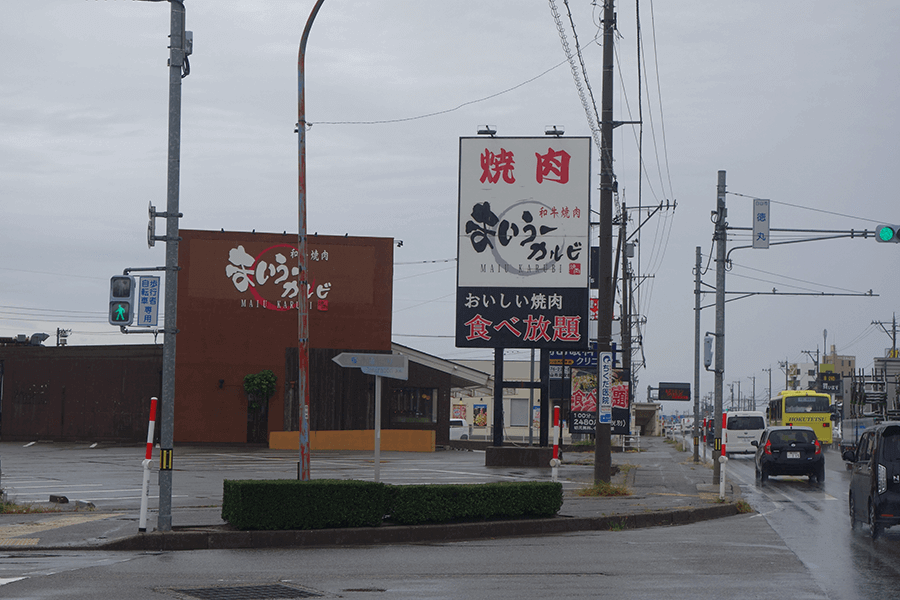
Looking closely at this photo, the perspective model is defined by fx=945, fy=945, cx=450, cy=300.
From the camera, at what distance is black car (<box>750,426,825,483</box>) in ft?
88.9

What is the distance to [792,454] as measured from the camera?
1072 inches

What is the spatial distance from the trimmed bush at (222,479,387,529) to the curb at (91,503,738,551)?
0.65 ft

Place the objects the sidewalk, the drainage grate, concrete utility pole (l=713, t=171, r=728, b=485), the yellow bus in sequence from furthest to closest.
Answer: the yellow bus
concrete utility pole (l=713, t=171, r=728, b=485)
the sidewalk
the drainage grate

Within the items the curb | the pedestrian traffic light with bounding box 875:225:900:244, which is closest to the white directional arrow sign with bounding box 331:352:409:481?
the curb

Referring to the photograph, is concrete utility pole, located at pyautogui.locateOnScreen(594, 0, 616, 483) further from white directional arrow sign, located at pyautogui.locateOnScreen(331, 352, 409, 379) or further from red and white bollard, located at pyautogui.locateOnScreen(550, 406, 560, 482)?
white directional arrow sign, located at pyautogui.locateOnScreen(331, 352, 409, 379)

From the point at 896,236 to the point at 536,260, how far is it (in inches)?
393

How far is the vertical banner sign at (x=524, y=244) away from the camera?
2853 centimetres

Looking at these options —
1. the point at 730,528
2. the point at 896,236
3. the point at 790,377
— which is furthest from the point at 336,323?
the point at 790,377

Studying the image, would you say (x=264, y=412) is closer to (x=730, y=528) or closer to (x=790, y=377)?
(x=730, y=528)

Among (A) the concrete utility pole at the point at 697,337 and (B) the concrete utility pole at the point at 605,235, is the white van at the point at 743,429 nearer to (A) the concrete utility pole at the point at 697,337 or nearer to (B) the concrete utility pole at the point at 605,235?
(A) the concrete utility pole at the point at 697,337

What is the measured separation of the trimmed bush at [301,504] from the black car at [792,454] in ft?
56.6

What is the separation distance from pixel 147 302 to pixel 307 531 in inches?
155

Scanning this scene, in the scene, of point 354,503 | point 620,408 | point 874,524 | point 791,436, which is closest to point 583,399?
point 620,408

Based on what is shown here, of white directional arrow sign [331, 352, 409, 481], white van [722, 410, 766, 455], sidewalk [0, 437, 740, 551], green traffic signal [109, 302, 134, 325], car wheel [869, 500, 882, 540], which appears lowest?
white van [722, 410, 766, 455]
